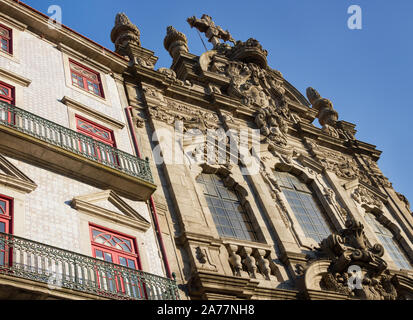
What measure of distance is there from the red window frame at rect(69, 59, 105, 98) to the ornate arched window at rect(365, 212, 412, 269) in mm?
10678

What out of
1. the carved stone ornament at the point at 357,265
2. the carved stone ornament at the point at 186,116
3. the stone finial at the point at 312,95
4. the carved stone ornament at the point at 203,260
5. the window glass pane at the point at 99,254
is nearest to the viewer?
the window glass pane at the point at 99,254

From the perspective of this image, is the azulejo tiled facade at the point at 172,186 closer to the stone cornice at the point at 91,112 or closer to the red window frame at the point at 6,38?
the stone cornice at the point at 91,112

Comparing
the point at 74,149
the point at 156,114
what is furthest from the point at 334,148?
the point at 74,149

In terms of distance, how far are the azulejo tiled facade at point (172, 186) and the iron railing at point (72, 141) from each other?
43mm

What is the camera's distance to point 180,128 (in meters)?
15.8

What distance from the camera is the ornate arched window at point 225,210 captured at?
1366cm

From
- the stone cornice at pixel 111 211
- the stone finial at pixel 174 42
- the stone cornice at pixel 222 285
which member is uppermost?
the stone finial at pixel 174 42

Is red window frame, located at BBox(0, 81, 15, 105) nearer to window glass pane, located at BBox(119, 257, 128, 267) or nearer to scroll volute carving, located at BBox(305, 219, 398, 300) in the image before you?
window glass pane, located at BBox(119, 257, 128, 267)

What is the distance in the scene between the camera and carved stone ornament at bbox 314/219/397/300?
13.1 meters

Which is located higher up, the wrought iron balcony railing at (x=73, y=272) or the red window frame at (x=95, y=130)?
the red window frame at (x=95, y=130)

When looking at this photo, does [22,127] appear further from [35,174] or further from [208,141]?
[208,141]

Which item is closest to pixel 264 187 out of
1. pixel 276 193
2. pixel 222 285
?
pixel 276 193

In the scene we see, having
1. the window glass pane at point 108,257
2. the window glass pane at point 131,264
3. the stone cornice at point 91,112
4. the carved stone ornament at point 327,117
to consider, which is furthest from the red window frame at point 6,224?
the carved stone ornament at point 327,117
